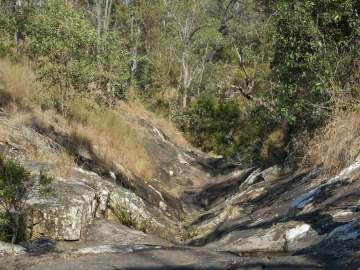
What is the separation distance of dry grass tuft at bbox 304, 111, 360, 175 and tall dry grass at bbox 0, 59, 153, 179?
214 inches

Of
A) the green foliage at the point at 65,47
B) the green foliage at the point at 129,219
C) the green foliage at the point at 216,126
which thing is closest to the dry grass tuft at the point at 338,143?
the green foliage at the point at 129,219

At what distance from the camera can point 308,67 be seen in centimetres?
1230

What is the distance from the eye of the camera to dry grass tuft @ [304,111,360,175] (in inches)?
385

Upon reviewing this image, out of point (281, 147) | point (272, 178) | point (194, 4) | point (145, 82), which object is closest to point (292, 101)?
point (272, 178)

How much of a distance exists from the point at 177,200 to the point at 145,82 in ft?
65.8

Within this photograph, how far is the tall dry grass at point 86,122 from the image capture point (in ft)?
49.0

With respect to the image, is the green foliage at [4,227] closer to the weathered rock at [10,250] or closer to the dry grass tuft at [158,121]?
the weathered rock at [10,250]

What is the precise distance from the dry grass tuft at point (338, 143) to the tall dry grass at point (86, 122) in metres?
5.43

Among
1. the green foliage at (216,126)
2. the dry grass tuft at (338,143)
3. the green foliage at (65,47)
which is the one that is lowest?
the green foliage at (216,126)

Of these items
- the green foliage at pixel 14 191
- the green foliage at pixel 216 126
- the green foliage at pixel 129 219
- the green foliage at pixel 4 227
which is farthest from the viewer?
the green foliage at pixel 216 126

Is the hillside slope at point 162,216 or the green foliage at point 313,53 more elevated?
the green foliage at point 313,53

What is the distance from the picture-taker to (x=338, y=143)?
10.3 meters

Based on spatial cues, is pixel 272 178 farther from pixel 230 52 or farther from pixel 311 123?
pixel 230 52

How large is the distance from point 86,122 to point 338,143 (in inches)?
337
